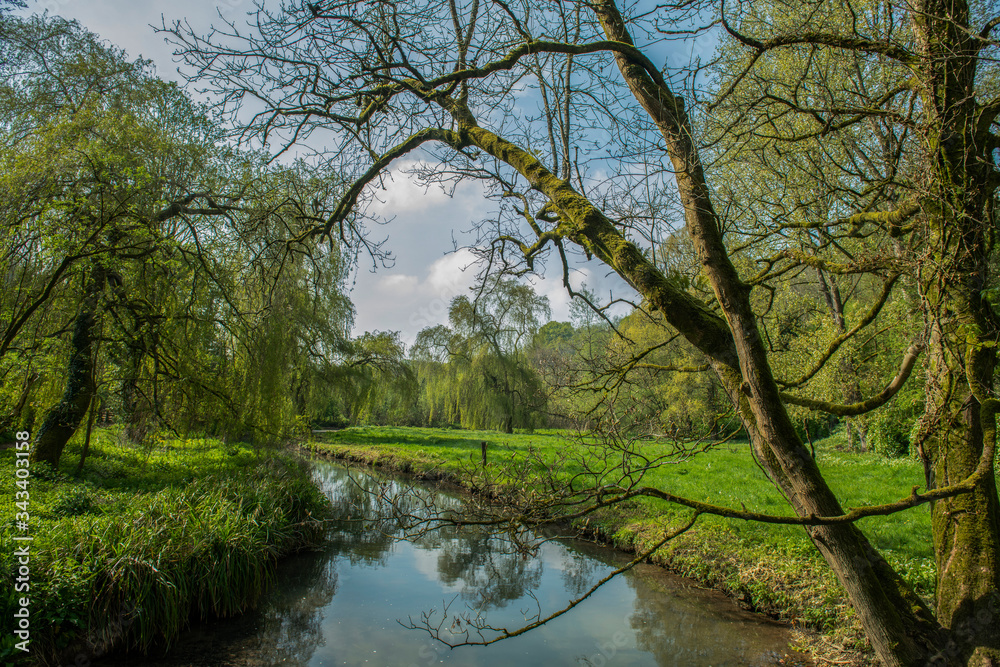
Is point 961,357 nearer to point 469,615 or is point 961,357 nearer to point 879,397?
point 879,397

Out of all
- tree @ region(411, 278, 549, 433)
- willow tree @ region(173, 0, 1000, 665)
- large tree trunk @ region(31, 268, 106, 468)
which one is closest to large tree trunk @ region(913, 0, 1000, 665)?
willow tree @ region(173, 0, 1000, 665)

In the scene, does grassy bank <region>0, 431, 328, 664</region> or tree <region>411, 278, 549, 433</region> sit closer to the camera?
grassy bank <region>0, 431, 328, 664</region>

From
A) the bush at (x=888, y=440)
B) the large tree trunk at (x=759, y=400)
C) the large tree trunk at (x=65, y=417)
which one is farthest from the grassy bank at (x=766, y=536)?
the large tree trunk at (x=65, y=417)

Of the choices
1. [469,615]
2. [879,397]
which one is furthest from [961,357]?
[469,615]

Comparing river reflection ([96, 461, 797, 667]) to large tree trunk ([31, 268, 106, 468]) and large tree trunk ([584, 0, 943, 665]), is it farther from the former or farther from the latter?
large tree trunk ([31, 268, 106, 468])

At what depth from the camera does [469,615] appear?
6.06 metres

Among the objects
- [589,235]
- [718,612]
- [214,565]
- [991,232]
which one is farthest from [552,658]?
[991,232]

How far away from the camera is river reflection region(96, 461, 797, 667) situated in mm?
5094

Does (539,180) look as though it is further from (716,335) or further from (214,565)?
(214,565)

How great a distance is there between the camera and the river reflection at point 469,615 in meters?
5.09

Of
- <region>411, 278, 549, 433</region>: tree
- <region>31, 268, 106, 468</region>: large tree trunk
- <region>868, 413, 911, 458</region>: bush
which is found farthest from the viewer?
<region>411, 278, 549, 433</region>: tree

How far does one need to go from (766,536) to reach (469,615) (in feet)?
13.3

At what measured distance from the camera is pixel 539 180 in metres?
3.20

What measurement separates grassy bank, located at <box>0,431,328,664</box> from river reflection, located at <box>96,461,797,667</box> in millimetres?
304
